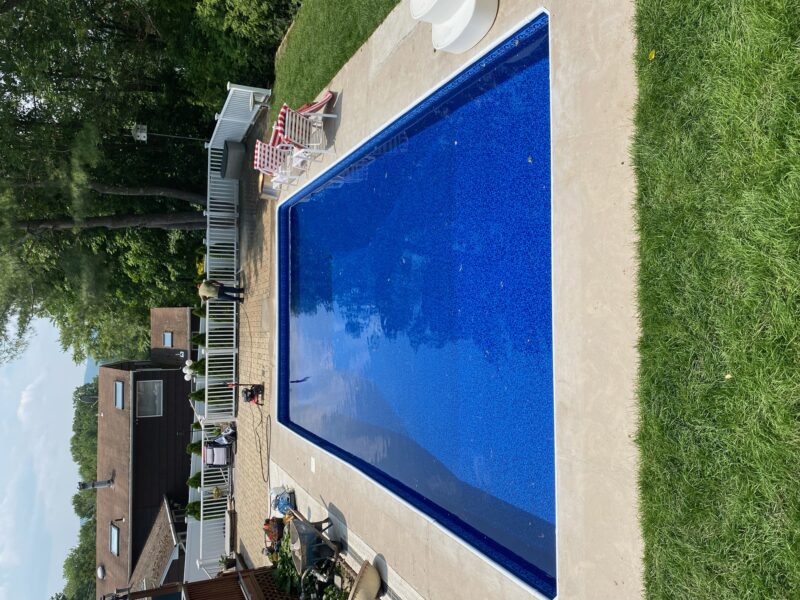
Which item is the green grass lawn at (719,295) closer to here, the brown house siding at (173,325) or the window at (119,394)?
the brown house siding at (173,325)

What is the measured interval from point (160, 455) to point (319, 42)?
14.3 meters

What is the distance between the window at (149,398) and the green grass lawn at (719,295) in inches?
676

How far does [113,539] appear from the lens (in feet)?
61.4

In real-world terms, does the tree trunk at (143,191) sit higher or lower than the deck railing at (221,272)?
higher

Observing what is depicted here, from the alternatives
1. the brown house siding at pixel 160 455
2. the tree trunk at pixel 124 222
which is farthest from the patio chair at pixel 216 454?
the brown house siding at pixel 160 455

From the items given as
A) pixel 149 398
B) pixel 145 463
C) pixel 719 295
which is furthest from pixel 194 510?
pixel 719 295

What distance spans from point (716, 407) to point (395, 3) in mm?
5877

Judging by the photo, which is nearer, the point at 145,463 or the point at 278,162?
the point at 278,162

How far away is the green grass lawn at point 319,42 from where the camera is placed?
7.40 m

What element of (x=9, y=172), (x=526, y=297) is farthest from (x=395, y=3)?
(x=9, y=172)

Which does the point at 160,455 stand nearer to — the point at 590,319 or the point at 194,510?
the point at 194,510

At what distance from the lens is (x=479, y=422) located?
5.67 m

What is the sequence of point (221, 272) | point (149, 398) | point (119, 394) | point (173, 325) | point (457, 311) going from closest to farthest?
point (457, 311) < point (221, 272) < point (149, 398) < point (119, 394) < point (173, 325)

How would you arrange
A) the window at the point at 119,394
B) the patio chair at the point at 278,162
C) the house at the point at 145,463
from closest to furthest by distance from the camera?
the patio chair at the point at 278,162 < the house at the point at 145,463 < the window at the point at 119,394
